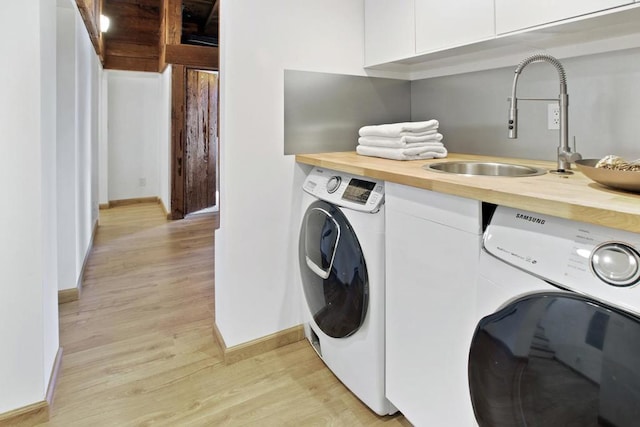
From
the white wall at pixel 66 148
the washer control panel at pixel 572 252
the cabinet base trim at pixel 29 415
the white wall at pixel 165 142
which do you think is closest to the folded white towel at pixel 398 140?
the washer control panel at pixel 572 252

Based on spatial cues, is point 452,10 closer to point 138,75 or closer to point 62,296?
point 62,296

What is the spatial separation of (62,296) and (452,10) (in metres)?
2.71

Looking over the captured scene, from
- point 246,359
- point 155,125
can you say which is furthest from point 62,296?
point 155,125

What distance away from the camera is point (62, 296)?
8.07 feet

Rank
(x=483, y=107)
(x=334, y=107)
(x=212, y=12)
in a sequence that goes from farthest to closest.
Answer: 1. (x=212, y=12)
2. (x=334, y=107)
3. (x=483, y=107)

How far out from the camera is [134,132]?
5.70 meters

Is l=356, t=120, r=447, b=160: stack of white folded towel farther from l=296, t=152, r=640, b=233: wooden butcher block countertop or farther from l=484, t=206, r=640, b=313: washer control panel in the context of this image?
l=484, t=206, r=640, b=313: washer control panel

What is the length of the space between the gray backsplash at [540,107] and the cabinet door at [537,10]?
12.7 inches

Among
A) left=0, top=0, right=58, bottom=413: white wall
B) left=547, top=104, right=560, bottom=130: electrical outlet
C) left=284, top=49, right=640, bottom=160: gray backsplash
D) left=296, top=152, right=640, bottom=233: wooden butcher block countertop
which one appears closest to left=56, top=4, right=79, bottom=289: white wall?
left=0, top=0, right=58, bottom=413: white wall

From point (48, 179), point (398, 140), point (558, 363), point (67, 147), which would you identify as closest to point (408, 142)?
point (398, 140)

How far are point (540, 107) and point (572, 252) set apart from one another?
1086mm

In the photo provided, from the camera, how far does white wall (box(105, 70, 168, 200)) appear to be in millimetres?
5539

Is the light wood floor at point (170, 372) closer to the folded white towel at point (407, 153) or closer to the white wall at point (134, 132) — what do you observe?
the folded white towel at point (407, 153)

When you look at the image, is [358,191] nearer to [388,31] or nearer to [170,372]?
[388,31]
